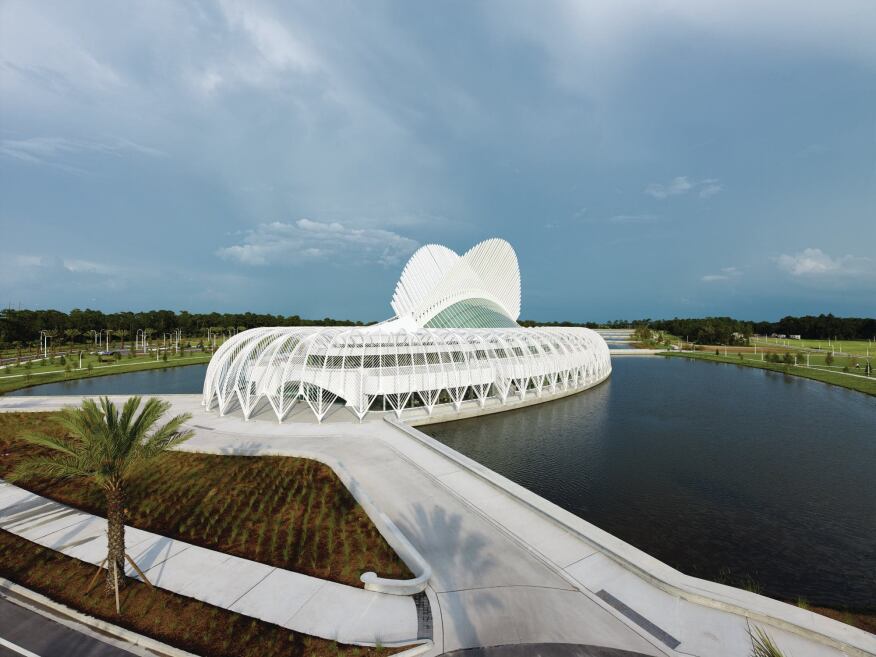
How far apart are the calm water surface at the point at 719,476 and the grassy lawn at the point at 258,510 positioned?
33.4ft

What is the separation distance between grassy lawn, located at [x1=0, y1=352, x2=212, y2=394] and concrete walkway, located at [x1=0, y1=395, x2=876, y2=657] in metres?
54.9

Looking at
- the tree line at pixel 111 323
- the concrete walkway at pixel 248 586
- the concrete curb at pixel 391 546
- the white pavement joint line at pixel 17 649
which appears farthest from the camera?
the tree line at pixel 111 323

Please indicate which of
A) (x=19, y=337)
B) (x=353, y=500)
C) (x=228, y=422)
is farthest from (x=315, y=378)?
(x=19, y=337)

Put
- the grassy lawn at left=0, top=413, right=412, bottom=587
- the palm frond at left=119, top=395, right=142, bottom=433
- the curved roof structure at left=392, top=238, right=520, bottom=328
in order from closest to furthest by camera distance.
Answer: the palm frond at left=119, top=395, right=142, bottom=433 < the grassy lawn at left=0, top=413, right=412, bottom=587 < the curved roof structure at left=392, top=238, right=520, bottom=328

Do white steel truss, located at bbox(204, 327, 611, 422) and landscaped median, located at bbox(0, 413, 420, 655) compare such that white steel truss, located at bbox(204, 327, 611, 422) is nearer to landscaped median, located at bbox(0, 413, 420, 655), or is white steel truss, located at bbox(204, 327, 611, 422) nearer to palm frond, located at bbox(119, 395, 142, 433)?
landscaped median, located at bbox(0, 413, 420, 655)

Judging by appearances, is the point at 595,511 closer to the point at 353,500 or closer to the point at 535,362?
the point at 353,500

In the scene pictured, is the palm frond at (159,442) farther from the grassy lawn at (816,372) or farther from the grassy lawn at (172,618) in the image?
the grassy lawn at (816,372)

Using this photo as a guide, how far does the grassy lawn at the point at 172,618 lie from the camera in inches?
367

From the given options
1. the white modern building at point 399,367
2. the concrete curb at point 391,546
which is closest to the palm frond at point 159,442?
the concrete curb at point 391,546

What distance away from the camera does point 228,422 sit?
29.3m

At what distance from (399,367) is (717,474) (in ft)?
73.6

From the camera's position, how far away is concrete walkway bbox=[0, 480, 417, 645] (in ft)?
33.1

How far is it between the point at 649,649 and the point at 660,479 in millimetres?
15423

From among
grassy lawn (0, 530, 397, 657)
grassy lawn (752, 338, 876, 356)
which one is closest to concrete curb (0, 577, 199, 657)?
grassy lawn (0, 530, 397, 657)
